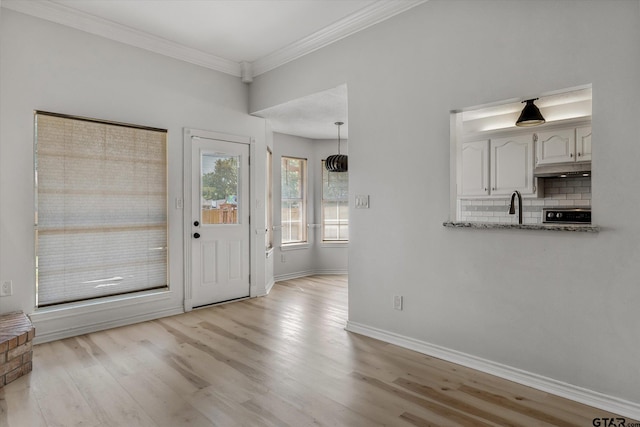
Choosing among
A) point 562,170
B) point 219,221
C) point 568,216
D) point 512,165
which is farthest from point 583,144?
point 219,221

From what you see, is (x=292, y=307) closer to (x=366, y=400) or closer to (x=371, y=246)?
(x=371, y=246)

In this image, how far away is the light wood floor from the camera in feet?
7.14

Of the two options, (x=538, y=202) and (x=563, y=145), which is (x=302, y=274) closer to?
(x=538, y=202)

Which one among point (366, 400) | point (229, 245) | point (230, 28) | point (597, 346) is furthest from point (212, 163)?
point (597, 346)

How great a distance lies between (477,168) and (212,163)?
140 inches

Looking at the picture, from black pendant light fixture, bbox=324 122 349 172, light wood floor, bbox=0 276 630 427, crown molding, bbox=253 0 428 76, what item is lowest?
light wood floor, bbox=0 276 630 427

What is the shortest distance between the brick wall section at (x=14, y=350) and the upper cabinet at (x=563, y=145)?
17.7ft

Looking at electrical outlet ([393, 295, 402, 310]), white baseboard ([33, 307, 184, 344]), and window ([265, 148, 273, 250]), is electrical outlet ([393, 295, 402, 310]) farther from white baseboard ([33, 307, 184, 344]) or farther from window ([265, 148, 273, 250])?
window ([265, 148, 273, 250])

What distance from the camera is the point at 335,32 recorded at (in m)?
3.80

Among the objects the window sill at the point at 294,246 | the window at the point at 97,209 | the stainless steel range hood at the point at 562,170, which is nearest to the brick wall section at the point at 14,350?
the window at the point at 97,209

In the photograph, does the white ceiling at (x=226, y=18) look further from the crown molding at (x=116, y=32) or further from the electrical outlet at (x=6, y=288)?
the electrical outlet at (x=6, y=288)

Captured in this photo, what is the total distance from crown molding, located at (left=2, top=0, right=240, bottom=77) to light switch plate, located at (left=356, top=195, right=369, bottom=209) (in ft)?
8.37

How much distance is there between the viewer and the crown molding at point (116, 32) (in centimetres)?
337

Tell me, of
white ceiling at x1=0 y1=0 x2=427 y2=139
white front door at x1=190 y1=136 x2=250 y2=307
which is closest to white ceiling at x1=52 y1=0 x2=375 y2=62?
white ceiling at x1=0 y1=0 x2=427 y2=139
